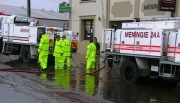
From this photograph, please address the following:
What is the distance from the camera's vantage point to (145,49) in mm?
12148

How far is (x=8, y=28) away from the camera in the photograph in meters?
21.2

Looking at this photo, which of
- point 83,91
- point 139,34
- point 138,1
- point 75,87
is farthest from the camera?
point 138,1

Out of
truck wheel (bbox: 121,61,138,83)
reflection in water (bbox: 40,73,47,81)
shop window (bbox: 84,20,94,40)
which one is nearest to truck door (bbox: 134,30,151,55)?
truck wheel (bbox: 121,61,138,83)

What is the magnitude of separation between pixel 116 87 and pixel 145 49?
1.58 m

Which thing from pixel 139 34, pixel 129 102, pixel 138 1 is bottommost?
pixel 129 102

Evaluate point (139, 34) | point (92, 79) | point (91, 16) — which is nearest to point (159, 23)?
point (139, 34)

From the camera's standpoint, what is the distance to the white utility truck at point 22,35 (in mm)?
18812

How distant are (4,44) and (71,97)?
12436 mm

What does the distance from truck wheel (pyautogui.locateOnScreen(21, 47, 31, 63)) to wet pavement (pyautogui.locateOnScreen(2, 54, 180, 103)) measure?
15.7 ft

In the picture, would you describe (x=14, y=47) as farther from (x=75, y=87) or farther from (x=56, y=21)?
(x=56, y=21)

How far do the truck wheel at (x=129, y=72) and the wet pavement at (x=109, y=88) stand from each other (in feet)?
0.79

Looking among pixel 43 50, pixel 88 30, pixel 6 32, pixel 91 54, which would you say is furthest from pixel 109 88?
pixel 88 30

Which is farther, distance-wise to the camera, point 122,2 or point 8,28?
point 122,2

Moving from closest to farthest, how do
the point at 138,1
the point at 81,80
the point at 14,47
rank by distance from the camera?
1. the point at 81,80
2. the point at 14,47
3. the point at 138,1
